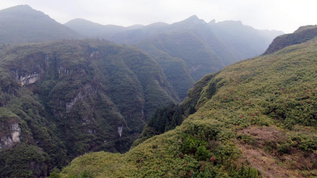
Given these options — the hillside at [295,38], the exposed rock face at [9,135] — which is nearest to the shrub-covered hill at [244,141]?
the hillside at [295,38]

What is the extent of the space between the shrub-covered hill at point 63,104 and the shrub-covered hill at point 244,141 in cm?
4994

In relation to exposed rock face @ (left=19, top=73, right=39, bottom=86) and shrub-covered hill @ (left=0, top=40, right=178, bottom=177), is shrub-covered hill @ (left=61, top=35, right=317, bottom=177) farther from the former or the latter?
exposed rock face @ (left=19, top=73, right=39, bottom=86)

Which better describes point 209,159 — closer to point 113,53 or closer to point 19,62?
point 19,62

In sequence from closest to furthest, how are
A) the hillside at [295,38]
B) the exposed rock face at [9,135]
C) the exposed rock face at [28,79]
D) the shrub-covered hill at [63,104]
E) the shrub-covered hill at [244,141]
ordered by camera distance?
1. the shrub-covered hill at [244,141]
2. the exposed rock face at [9,135]
3. the hillside at [295,38]
4. the shrub-covered hill at [63,104]
5. the exposed rock face at [28,79]

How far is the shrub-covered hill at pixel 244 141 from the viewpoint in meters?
16.1

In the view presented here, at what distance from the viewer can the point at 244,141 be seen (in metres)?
19.2

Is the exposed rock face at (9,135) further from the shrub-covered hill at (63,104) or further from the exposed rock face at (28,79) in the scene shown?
the exposed rock face at (28,79)

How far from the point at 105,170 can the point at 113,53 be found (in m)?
148

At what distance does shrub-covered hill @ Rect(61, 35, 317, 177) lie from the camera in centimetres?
1609

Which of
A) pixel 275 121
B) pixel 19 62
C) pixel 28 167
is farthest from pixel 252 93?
pixel 19 62

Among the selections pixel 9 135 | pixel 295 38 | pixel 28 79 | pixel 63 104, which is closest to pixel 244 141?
pixel 295 38

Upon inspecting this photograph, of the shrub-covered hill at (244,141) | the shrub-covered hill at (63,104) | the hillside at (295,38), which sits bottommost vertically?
the shrub-covered hill at (63,104)

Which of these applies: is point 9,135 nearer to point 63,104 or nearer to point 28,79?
point 63,104

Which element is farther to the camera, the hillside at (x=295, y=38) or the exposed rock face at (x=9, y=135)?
the hillside at (x=295, y=38)
